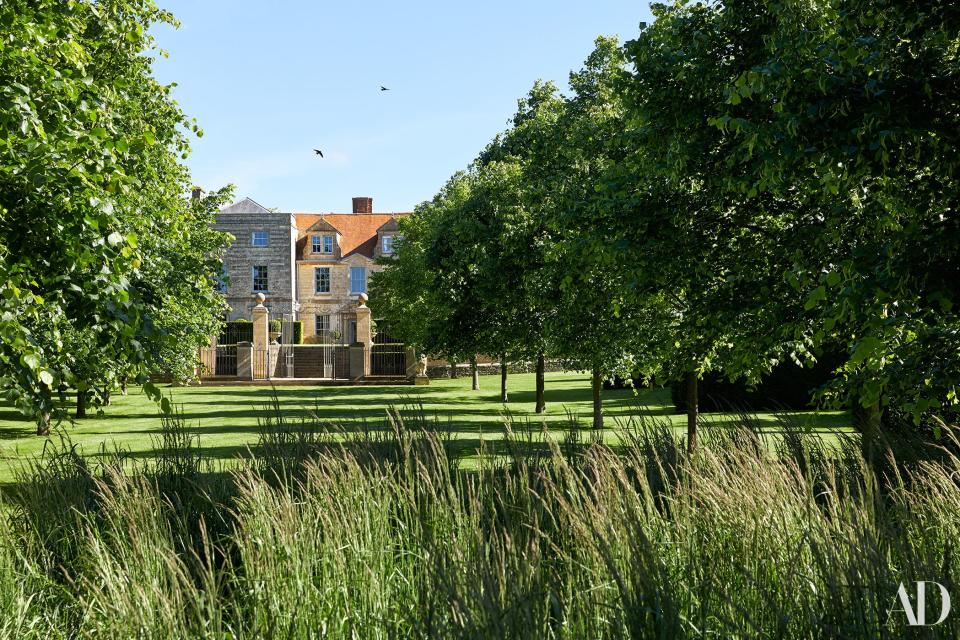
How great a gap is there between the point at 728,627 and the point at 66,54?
7.10 metres

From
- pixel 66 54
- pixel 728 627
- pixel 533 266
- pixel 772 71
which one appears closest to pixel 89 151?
pixel 66 54

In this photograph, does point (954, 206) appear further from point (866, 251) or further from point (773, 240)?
point (773, 240)

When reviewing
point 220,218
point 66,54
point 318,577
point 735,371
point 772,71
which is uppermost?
point 220,218

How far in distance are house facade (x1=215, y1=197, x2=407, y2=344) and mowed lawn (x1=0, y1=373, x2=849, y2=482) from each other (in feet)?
53.1

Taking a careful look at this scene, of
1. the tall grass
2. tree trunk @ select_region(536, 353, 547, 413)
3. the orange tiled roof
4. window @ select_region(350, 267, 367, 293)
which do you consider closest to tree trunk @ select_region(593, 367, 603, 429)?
tree trunk @ select_region(536, 353, 547, 413)

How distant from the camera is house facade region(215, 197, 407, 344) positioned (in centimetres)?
5628

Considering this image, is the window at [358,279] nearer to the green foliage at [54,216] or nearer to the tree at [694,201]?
the tree at [694,201]

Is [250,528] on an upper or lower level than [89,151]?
lower

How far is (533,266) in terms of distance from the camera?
741 inches

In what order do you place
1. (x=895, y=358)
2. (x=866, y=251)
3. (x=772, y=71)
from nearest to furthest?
1. (x=866, y=251)
2. (x=772, y=71)
3. (x=895, y=358)

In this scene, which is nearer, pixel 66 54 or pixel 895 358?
pixel 895 358

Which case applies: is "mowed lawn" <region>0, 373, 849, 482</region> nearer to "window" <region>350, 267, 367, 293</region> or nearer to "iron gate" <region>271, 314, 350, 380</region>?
"iron gate" <region>271, 314, 350, 380</region>

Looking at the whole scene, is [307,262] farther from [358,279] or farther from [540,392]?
[540,392]

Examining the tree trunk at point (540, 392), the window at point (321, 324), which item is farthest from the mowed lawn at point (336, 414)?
the window at point (321, 324)
